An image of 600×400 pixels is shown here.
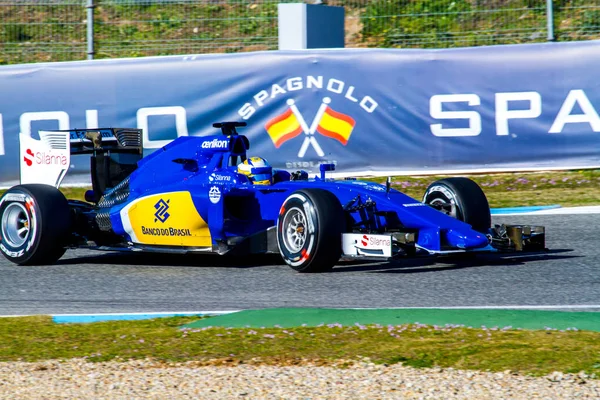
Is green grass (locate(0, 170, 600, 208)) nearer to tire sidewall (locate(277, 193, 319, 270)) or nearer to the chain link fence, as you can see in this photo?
the chain link fence

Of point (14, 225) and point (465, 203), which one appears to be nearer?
point (465, 203)

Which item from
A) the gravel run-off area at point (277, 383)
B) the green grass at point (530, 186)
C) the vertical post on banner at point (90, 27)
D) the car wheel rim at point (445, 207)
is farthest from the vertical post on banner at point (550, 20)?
the gravel run-off area at point (277, 383)

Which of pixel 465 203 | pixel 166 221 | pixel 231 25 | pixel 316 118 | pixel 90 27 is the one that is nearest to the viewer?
pixel 465 203

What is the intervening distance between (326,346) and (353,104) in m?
8.43

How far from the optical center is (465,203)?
8797 millimetres

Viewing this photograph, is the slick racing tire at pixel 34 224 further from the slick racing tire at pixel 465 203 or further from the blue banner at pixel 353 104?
the blue banner at pixel 353 104

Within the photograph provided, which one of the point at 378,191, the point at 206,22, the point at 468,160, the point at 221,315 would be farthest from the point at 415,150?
the point at 221,315

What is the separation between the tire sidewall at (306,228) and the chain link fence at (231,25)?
7.48 meters

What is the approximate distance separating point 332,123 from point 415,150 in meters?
1.16

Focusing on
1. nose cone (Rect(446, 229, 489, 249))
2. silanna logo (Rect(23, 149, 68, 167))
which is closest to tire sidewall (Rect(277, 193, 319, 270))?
nose cone (Rect(446, 229, 489, 249))

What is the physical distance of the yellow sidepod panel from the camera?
8898 mm

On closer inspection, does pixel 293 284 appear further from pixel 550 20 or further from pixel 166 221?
pixel 550 20

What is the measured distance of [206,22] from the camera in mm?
16234

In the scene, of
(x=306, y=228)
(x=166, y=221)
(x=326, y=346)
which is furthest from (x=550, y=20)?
(x=326, y=346)
